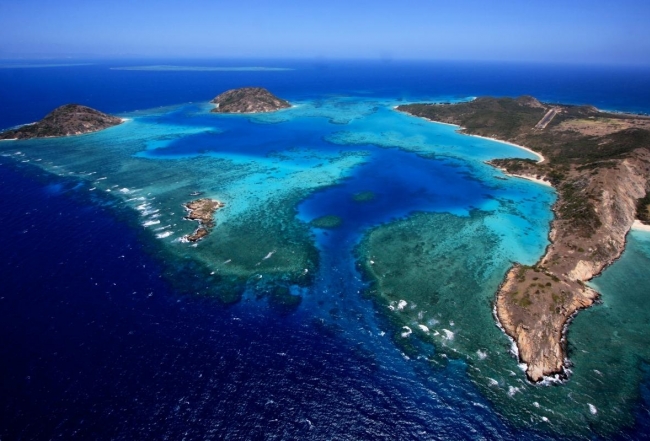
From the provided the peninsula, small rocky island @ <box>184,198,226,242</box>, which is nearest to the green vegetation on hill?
the peninsula

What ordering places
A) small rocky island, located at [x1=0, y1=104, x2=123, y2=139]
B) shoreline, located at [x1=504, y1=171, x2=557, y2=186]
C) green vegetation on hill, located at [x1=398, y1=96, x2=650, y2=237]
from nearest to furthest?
green vegetation on hill, located at [x1=398, y1=96, x2=650, y2=237] → shoreline, located at [x1=504, y1=171, x2=557, y2=186] → small rocky island, located at [x1=0, y1=104, x2=123, y2=139]

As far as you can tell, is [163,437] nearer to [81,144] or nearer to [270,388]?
[270,388]

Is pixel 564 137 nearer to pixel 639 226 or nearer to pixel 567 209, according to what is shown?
pixel 639 226

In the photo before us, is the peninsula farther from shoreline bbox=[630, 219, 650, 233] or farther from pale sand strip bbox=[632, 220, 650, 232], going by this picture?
pale sand strip bbox=[632, 220, 650, 232]

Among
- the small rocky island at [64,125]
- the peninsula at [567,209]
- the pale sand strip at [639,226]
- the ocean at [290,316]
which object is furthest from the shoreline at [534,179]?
the small rocky island at [64,125]

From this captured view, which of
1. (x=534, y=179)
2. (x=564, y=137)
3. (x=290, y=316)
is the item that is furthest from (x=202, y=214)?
(x=564, y=137)

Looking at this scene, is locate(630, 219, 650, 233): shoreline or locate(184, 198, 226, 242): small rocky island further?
locate(630, 219, 650, 233): shoreline

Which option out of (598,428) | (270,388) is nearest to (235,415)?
(270,388)

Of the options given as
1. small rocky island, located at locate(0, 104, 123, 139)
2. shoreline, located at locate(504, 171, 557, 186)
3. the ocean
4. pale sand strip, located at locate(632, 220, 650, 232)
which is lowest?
the ocean
